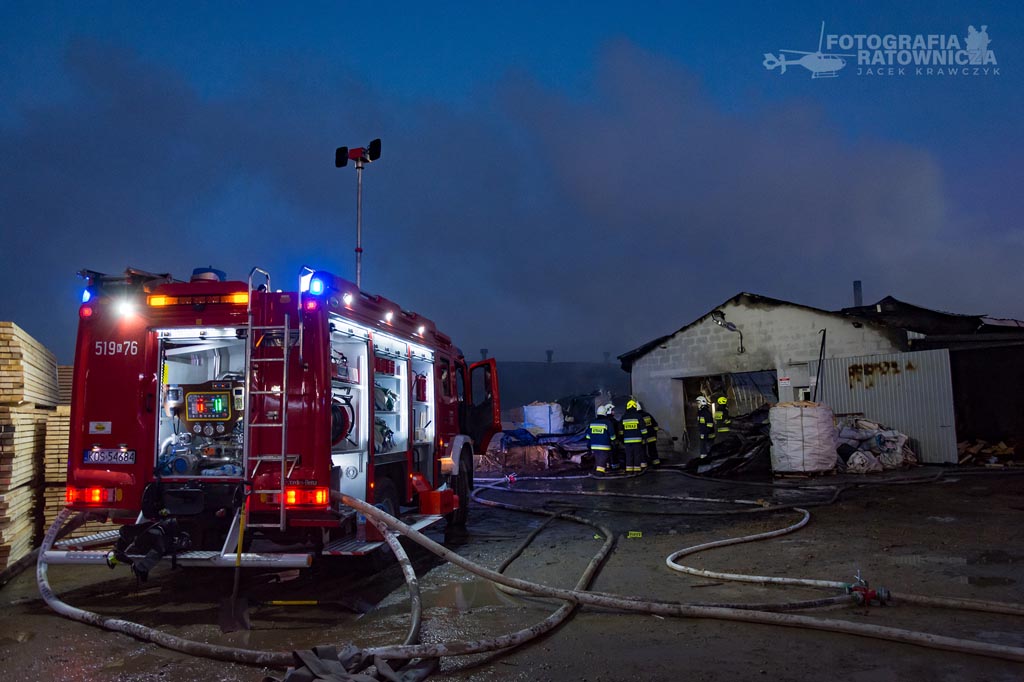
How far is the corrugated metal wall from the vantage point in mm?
14930

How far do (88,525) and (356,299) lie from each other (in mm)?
4443

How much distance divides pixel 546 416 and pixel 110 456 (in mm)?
17032

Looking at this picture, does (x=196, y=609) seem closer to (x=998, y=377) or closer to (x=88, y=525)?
(x=88, y=525)

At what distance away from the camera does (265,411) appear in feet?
18.2

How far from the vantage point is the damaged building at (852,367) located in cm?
1505

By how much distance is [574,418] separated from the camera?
2358 cm

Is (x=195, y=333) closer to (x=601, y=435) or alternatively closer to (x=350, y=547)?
(x=350, y=547)

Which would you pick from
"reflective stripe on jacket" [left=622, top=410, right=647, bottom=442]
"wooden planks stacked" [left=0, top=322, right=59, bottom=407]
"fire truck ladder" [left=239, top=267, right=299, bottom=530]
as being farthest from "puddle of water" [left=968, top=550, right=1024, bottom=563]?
"reflective stripe on jacket" [left=622, top=410, right=647, bottom=442]

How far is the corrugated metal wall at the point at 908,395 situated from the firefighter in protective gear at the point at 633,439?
13.5ft

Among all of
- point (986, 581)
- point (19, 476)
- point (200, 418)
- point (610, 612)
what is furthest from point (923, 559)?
point (19, 476)

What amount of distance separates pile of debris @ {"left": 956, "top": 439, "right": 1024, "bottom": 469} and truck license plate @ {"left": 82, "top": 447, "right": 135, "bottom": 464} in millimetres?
15668

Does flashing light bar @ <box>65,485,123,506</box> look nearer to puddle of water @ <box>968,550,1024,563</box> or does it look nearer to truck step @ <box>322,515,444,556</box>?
truck step @ <box>322,515,444,556</box>

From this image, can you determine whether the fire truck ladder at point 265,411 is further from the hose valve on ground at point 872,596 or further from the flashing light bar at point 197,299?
the hose valve on ground at point 872,596

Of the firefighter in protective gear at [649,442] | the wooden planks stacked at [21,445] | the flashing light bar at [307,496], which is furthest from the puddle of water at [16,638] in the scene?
the firefighter in protective gear at [649,442]
